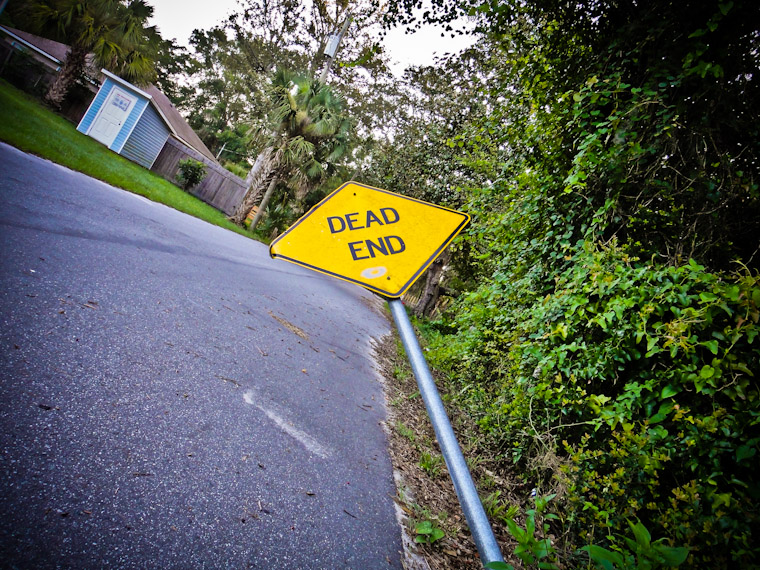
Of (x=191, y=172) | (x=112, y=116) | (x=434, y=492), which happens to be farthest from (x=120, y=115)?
(x=434, y=492)

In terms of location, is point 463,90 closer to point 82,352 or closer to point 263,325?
point 263,325

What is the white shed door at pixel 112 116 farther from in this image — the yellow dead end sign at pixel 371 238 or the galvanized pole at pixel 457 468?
the galvanized pole at pixel 457 468

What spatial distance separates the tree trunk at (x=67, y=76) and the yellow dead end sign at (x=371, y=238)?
23916 mm

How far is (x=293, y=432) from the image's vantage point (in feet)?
9.82

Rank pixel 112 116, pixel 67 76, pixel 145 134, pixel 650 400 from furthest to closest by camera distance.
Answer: pixel 145 134, pixel 112 116, pixel 67 76, pixel 650 400

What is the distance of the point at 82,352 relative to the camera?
2518 millimetres

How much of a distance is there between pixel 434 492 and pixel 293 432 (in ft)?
4.65

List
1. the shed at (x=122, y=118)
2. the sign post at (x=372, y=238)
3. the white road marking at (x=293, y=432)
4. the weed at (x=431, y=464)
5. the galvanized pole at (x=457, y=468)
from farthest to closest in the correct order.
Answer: the shed at (x=122, y=118), the weed at (x=431, y=464), the white road marking at (x=293, y=432), the sign post at (x=372, y=238), the galvanized pole at (x=457, y=468)

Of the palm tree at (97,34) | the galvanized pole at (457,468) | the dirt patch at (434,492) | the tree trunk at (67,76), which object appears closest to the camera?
the galvanized pole at (457,468)

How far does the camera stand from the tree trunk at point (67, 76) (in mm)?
17406

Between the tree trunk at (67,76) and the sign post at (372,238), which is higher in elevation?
the tree trunk at (67,76)

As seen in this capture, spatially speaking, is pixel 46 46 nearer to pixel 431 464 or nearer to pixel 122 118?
pixel 122 118

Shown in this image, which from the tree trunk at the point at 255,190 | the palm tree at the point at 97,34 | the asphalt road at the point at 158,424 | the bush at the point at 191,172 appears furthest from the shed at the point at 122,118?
the asphalt road at the point at 158,424

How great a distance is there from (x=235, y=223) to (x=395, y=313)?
1817cm
